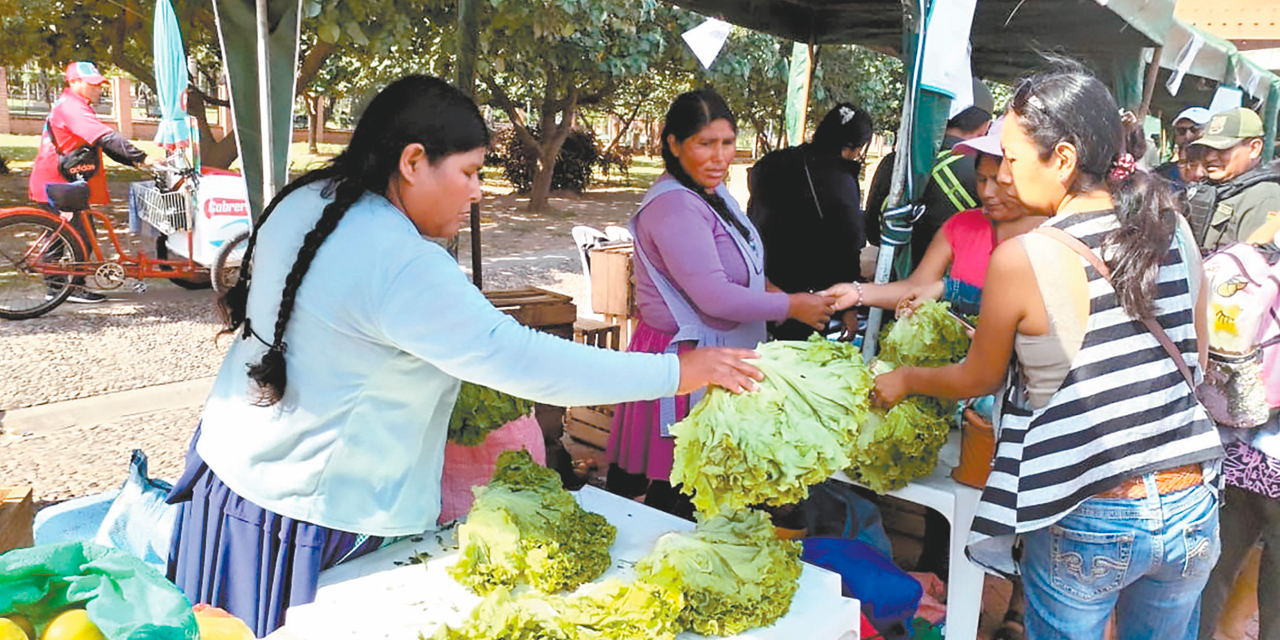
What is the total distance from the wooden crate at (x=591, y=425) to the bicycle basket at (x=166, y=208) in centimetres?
554

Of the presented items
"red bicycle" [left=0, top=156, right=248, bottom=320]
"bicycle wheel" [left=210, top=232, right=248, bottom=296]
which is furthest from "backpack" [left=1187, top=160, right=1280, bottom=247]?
"bicycle wheel" [left=210, top=232, right=248, bottom=296]

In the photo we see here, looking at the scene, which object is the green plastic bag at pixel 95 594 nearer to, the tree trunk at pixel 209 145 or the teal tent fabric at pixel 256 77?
the teal tent fabric at pixel 256 77

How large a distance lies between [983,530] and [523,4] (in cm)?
850

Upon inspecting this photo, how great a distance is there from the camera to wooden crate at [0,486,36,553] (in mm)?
2518

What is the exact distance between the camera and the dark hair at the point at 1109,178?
6.11 ft

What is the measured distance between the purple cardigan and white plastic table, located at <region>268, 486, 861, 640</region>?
44.1 inches

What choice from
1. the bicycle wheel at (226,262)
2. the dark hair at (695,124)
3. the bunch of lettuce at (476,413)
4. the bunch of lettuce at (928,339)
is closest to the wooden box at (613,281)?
the dark hair at (695,124)

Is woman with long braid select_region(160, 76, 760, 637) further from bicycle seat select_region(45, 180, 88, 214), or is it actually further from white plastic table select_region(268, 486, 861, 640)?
bicycle seat select_region(45, 180, 88, 214)

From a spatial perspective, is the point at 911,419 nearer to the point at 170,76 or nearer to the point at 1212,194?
the point at 1212,194

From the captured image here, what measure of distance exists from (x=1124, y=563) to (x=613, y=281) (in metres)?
4.13

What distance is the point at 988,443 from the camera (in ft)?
8.39

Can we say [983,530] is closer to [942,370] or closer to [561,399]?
[942,370]

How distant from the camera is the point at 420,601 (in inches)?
72.1

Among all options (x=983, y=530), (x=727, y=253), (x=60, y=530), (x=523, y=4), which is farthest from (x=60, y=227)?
(x=983, y=530)
